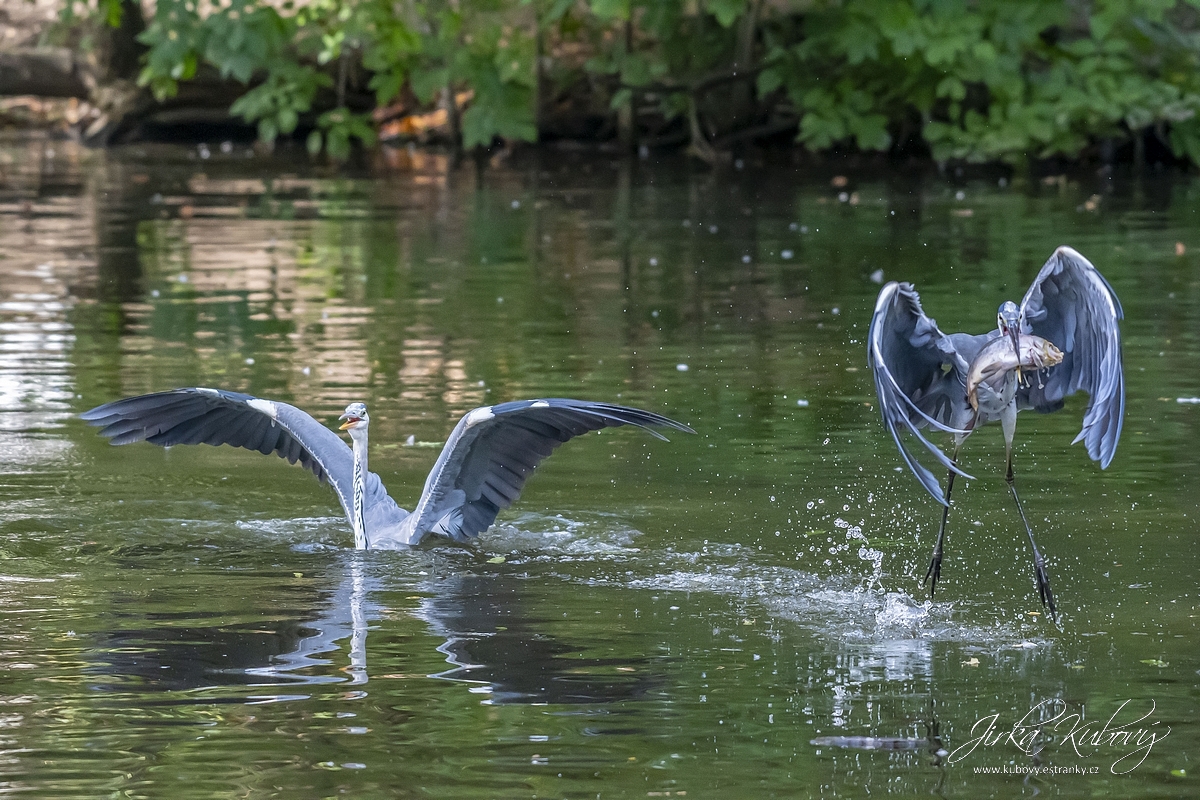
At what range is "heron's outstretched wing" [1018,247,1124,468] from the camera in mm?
6301

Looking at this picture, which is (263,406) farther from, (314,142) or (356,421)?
(314,142)

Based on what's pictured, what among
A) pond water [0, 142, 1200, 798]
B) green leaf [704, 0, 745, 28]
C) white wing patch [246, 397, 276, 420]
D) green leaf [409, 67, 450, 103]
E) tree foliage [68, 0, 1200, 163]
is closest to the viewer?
pond water [0, 142, 1200, 798]

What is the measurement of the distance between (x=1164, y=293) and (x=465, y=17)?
12.8 m

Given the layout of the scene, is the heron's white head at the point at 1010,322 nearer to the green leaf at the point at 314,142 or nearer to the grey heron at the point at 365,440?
the grey heron at the point at 365,440

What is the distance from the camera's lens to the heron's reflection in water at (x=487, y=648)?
18.8 feet

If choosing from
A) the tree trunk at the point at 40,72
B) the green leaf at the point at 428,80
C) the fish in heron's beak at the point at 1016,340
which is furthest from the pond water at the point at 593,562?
the tree trunk at the point at 40,72

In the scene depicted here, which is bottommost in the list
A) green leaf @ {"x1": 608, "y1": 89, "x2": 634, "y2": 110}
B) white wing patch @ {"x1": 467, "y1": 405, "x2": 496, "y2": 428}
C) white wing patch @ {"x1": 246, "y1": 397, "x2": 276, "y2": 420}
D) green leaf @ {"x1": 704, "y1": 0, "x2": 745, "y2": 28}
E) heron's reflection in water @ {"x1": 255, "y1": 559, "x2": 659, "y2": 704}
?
heron's reflection in water @ {"x1": 255, "y1": 559, "x2": 659, "y2": 704}

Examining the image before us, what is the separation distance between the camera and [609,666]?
5.94 metres

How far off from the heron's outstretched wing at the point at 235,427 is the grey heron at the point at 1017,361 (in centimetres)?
228

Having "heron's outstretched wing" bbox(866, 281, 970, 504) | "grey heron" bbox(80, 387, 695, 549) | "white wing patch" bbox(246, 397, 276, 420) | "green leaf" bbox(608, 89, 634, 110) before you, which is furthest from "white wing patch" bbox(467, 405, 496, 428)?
"green leaf" bbox(608, 89, 634, 110)

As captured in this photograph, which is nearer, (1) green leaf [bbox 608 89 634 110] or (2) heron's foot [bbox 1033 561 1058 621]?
(2) heron's foot [bbox 1033 561 1058 621]

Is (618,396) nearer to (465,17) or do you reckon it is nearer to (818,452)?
(818,452)

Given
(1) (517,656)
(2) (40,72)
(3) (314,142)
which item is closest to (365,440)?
(1) (517,656)

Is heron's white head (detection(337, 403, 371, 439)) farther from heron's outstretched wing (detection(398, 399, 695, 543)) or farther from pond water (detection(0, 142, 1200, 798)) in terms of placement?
pond water (detection(0, 142, 1200, 798))
